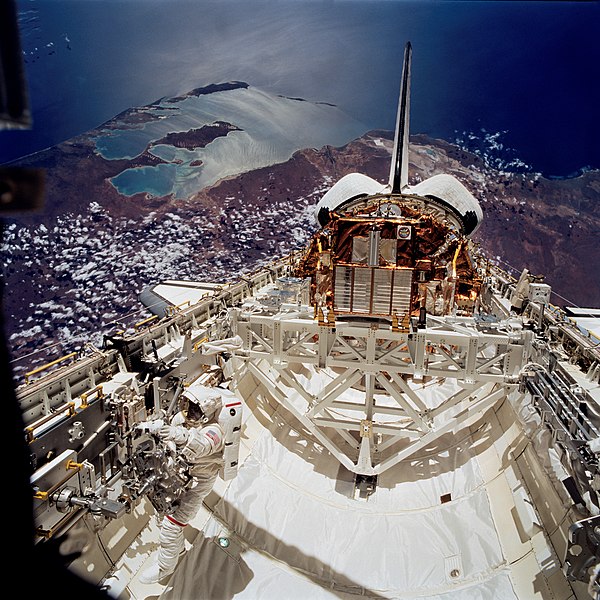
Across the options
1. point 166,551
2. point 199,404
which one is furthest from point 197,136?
point 166,551

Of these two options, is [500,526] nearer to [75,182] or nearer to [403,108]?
[403,108]

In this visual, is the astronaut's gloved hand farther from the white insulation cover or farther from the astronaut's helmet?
the white insulation cover

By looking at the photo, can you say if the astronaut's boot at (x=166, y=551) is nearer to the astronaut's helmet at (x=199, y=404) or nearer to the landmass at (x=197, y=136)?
the astronaut's helmet at (x=199, y=404)

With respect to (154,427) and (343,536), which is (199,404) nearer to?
(154,427)

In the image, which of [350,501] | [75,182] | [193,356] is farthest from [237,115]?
[350,501]

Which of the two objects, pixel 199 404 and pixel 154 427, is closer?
pixel 154 427

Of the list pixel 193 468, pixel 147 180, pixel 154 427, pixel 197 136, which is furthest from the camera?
pixel 197 136

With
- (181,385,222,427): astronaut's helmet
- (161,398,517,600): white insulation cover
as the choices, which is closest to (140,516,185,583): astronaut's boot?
(161,398,517,600): white insulation cover
